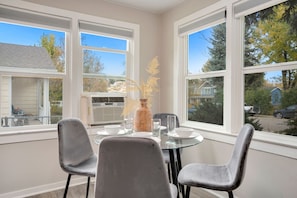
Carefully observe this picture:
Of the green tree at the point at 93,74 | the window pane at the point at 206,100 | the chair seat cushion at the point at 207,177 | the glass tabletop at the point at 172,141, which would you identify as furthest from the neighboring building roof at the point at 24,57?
the chair seat cushion at the point at 207,177

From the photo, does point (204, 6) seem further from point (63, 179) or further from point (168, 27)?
point (63, 179)

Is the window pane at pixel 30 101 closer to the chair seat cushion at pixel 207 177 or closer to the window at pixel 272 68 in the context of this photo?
the chair seat cushion at pixel 207 177

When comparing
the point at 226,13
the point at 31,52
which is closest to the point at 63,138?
the point at 31,52

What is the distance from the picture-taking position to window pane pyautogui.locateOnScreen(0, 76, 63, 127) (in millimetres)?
2402

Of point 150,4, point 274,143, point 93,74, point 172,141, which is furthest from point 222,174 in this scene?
point 150,4

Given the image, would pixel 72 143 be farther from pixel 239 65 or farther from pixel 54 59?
pixel 239 65

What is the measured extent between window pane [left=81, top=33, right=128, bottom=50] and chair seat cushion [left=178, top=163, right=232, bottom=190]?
2.08 meters

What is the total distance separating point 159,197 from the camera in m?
1.14

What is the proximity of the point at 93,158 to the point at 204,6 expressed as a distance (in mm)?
2248

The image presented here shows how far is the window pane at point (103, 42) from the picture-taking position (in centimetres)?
289

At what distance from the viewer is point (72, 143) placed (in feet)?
6.56

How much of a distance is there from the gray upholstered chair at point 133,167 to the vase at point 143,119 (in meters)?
0.88

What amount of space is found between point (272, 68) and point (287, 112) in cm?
44

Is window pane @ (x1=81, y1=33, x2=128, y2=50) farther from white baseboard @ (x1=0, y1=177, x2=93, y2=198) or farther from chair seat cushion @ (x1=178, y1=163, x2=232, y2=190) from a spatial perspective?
chair seat cushion @ (x1=178, y1=163, x2=232, y2=190)
